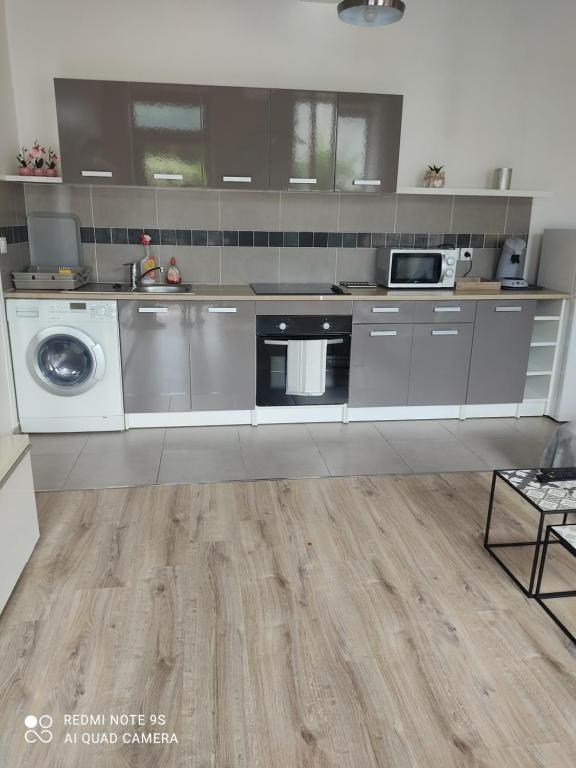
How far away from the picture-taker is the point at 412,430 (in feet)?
13.1

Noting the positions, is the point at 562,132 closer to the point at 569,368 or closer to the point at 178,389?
Result: the point at 569,368

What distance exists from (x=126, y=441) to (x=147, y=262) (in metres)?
1.26

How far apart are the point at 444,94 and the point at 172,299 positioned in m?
2.46

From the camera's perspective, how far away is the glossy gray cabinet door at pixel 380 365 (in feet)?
12.8

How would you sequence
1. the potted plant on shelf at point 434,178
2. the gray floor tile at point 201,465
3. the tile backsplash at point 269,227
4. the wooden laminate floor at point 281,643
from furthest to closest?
the potted plant on shelf at point 434,178
the tile backsplash at point 269,227
the gray floor tile at point 201,465
the wooden laminate floor at point 281,643

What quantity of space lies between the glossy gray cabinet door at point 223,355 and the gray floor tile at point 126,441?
1.08 ft

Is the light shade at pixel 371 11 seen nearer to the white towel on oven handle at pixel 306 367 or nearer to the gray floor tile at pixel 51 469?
the white towel on oven handle at pixel 306 367

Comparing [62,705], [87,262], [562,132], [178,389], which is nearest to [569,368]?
[562,132]

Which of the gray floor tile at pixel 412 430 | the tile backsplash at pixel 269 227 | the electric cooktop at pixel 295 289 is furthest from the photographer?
the tile backsplash at pixel 269 227

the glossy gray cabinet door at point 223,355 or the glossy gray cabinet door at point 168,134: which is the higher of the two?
the glossy gray cabinet door at point 168,134

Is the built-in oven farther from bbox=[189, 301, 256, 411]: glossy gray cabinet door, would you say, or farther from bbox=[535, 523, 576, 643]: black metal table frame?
bbox=[535, 523, 576, 643]: black metal table frame

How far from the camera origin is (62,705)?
1731 mm

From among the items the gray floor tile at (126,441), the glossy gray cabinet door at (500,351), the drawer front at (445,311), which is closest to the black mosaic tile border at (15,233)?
the gray floor tile at (126,441)

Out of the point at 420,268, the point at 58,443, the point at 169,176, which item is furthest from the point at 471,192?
the point at 58,443
